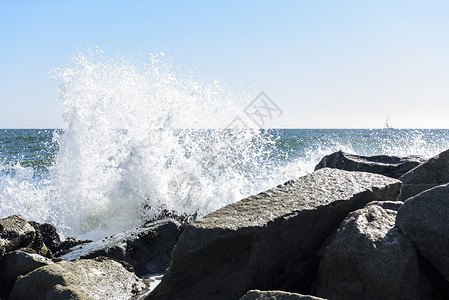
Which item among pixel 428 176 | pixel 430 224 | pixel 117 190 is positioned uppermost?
pixel 428 176

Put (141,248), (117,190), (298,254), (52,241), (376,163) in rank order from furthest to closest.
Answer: (117,190) < (376,163) < (52,241) < (141,248) < (298,254)

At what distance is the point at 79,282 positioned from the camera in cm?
343

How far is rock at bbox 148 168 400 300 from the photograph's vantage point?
9.78 feet

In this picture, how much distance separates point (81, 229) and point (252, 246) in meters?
4.48

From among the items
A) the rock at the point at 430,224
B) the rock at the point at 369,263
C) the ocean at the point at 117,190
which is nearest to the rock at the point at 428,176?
the rock at the point at 369,263

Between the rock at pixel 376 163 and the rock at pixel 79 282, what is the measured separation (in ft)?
11.7

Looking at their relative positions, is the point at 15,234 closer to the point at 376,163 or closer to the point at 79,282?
the point at 79,282

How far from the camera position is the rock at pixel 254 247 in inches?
117

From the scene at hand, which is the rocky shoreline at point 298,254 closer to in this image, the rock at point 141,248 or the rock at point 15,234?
the rock at point 15,234

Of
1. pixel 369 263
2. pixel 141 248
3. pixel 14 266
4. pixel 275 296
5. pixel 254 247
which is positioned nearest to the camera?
pixel 275 296

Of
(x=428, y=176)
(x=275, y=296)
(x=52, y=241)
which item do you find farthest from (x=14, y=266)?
(x=428, y=176)

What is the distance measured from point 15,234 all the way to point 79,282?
1274 mm

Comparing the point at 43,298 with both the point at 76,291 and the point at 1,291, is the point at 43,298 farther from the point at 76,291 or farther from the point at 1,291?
the point at 1,291

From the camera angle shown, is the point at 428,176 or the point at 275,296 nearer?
the point at 275,296
